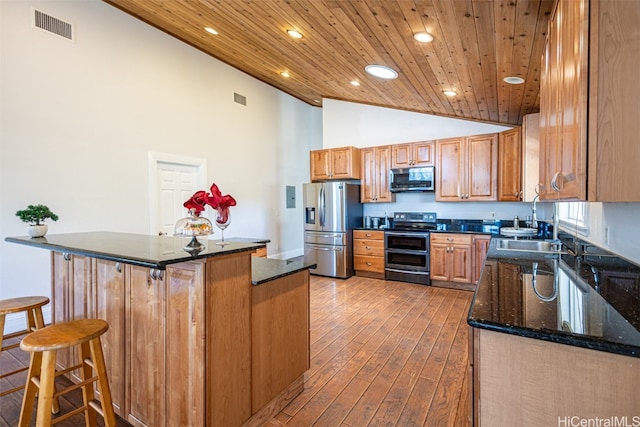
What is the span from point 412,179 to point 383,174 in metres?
0.53

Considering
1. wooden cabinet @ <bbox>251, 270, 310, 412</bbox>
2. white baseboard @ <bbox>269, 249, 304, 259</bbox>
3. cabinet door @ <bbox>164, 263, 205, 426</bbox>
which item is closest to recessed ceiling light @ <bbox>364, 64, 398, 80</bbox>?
wooden cabinet @ <bbox>251, 270, 310, 412</bbox>

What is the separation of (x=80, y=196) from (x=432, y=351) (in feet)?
14.0

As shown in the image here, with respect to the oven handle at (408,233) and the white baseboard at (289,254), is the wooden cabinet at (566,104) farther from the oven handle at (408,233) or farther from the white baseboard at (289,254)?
the white baseboard at (289,254)

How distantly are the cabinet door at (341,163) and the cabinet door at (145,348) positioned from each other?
416 cm

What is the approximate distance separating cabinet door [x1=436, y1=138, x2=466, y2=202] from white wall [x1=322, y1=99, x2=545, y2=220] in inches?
12.0

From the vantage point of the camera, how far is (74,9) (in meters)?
3.66

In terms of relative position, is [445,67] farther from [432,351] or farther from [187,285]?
[187,285]

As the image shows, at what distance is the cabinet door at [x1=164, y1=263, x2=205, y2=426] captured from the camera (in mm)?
1479

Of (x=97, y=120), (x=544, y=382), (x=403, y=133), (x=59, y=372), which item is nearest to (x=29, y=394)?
(x=59, y=372)

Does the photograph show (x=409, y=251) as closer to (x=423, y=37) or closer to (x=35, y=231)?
(x=423, y=37)

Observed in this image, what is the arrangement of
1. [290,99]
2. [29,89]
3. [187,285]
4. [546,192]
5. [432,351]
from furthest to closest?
[290,99] < [29,89] < [432,351] < [546,192] < [187,285]

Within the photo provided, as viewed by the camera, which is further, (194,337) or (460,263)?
(460,263)

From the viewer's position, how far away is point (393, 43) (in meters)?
2.70

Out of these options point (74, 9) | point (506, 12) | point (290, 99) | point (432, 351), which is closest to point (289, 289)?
point (432, 351)
